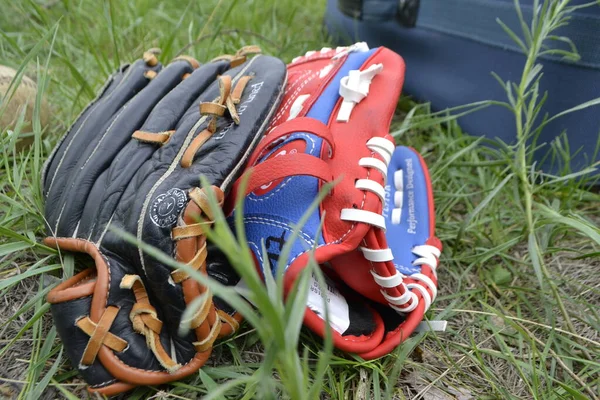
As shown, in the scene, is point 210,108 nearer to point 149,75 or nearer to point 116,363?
point 149,75

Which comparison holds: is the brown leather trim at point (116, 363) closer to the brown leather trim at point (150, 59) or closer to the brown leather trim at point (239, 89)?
the brown leather trim at point (239, 89)

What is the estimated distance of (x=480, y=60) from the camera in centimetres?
157

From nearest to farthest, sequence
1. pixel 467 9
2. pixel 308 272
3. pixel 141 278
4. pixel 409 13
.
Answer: pixel 308 272 < pixel 141 278 < pixel 467 9 < pixel 409 13

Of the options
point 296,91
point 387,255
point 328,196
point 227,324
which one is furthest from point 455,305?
point 296,91

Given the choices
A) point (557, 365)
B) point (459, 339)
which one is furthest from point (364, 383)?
point (557, 365)

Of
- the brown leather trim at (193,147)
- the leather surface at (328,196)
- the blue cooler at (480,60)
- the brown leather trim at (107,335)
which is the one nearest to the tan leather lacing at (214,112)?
the brown leather trim at (193,147)

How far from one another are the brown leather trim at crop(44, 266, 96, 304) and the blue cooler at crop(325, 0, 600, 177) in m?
1.24

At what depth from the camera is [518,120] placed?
1247mm

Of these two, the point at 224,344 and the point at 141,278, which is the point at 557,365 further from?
the point at 141,278

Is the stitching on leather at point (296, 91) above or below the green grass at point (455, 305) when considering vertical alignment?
above

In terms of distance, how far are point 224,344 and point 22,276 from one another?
1.40 feet

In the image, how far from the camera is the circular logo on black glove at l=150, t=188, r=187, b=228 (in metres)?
0.91

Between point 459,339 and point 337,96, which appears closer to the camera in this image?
point 459,339

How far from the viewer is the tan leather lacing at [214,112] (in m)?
0.99
